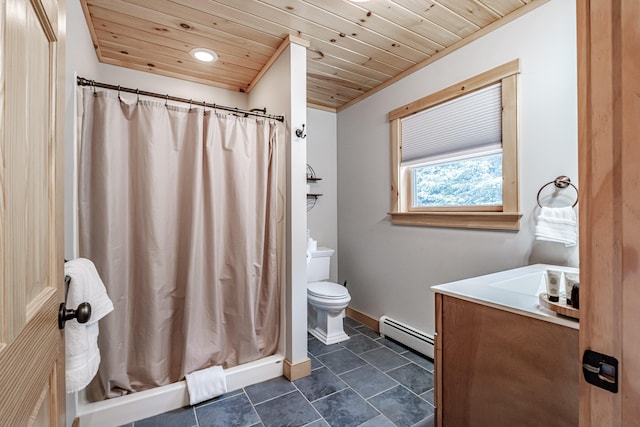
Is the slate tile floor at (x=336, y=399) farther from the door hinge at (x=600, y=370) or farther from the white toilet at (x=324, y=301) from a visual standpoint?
the door hinge at (x=600, y=370)

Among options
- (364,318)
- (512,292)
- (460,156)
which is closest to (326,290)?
(364,318)

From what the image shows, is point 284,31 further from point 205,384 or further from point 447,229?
point 205,384

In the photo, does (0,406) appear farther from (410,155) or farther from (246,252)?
(410,155)

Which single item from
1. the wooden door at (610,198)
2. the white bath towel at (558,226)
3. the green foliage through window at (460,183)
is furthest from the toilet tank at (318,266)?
the wooden door at (610,198)

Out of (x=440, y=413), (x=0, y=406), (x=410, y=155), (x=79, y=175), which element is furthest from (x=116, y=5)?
(x=440, y=413)

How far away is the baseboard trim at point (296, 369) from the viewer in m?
2.00

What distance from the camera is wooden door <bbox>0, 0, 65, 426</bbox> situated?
1.59ft

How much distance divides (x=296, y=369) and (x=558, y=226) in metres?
1.82

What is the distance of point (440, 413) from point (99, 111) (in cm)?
227

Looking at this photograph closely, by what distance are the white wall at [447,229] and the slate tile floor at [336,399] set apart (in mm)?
463

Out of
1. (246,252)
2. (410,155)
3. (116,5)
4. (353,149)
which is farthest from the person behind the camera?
(353,149)

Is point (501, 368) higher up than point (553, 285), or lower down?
lower down

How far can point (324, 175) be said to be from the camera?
332cm

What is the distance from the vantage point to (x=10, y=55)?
1.65 ft
